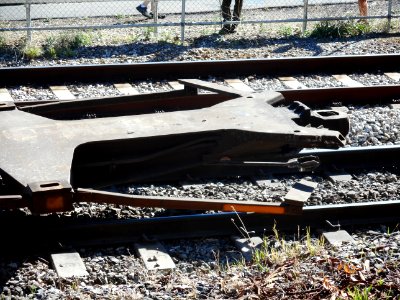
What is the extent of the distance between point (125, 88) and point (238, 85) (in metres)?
1.39

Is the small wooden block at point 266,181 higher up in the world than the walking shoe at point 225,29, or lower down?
lower down

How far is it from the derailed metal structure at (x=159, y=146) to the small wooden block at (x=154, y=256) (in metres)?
0.39

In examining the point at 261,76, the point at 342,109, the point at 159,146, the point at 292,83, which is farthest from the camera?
the point at 261,76

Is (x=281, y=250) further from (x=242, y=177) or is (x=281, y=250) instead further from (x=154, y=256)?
(x=242, y=177)

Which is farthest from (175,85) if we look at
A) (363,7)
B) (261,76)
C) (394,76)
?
(363,7)

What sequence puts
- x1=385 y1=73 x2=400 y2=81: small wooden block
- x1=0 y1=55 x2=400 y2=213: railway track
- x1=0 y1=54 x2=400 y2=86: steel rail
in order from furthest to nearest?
x1=385 y1=73 x2=400 y2=81: small wooden block, x1=0 y1=54 x2=400 y2=86: steel rail, x1=0 y1=55 x2=400 y2=213: railway track

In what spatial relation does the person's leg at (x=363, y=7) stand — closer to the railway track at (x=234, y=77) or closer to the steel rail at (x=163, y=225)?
the railway track at (x=234, y=77)

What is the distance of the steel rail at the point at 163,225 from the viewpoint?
6.56 meters

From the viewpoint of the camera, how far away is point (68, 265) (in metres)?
6.29

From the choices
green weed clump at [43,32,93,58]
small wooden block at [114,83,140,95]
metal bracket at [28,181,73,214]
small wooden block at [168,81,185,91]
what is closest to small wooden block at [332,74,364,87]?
small wooden block at [168,81,185,91]

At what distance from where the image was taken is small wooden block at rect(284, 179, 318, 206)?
6.69 meters

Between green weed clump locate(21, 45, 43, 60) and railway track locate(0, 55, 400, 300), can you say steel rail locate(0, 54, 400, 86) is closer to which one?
railway track locate(0, 55, 400, 300)

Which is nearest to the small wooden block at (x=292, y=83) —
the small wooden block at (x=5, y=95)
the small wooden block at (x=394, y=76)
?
the small wooden block at (x=394, y=76)

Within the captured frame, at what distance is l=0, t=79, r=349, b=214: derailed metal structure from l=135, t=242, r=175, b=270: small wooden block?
0.39 metres
